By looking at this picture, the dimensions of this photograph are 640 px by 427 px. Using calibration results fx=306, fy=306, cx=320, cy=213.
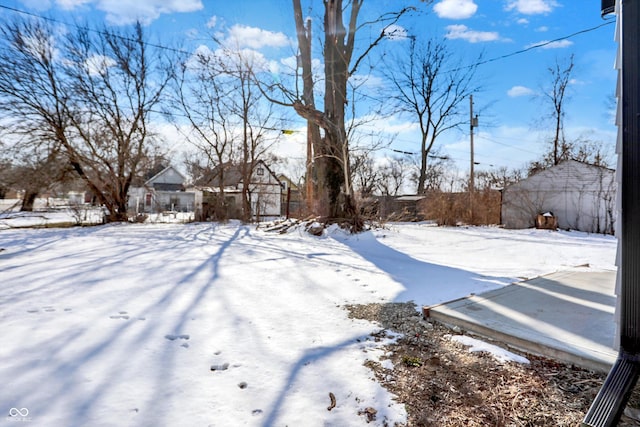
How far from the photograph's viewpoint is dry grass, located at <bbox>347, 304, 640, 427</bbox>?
1.18 metres

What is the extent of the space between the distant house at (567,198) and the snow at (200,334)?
7771mm

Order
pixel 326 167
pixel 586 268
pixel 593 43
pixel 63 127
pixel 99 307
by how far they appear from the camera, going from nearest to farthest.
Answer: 1. pixel 99 307
2. pixel 586 268
3. pixel 593 43
4. pixel 326 167
5. pixel 63 127

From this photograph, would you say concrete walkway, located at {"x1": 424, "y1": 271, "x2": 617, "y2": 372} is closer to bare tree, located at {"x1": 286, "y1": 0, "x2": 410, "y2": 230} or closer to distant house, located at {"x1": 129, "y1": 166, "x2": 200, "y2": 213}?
bare tree, located at {"x1": 286, "y1": 0, "x2": 410, "y2": 230}

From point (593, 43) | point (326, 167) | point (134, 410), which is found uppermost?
point (593, 43)

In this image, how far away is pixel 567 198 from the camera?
10758 millimetres

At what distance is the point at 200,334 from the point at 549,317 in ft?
7.36

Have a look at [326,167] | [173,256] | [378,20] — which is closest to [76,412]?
[173,256]

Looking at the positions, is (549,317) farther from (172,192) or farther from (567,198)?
(172,192)

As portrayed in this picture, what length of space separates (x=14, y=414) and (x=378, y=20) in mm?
9213

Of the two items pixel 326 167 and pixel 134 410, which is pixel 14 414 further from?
pixel 326 167

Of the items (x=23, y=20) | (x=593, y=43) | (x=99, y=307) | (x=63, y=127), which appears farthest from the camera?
(x=63, y=127)

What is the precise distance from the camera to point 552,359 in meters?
1.59

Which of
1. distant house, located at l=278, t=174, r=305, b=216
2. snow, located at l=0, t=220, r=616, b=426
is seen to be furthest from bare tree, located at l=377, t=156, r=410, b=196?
snow, located at l=0, t=220, r=616, b=426

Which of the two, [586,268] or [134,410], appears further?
[586,268]
